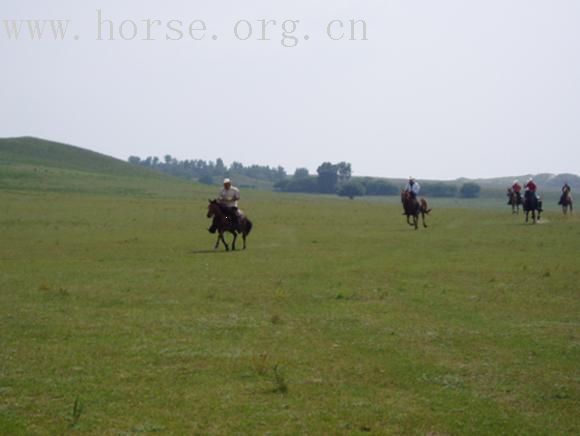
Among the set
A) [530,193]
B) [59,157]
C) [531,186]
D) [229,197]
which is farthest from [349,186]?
[229,197]

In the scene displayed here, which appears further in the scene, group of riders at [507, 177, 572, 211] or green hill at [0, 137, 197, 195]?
green hill at [0, 137, 197, 195]

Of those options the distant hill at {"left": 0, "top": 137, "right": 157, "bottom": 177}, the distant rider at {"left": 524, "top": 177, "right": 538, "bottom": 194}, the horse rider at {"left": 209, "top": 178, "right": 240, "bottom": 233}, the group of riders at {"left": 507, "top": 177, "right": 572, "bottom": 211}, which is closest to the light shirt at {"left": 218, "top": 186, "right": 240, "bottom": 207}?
the horse rider at {"left": 209, "top": 178, "right": 240, "bottom": 233}

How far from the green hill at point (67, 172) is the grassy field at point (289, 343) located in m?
65.3

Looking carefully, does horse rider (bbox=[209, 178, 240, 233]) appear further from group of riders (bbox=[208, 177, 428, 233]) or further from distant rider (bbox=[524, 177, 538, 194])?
distant rider (bbox=[524, 177, 538, 194])

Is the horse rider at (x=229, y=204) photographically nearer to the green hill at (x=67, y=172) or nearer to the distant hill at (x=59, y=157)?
the green hill at (x=67, y=172)

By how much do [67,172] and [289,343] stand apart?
4048 inches

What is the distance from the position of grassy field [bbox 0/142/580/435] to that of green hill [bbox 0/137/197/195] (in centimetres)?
6528

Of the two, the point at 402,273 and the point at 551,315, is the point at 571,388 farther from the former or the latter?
the point at 402,273

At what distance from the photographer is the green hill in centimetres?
9012

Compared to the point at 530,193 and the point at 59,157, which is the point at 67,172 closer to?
the point at 59,157

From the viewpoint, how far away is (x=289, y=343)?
36.3 feet

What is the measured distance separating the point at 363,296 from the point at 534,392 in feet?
22.8

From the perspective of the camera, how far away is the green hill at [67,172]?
90.1m

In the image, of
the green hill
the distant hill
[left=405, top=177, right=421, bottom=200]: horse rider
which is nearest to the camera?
[left=405, top=177, right=421, bottom=200]: horse rider
